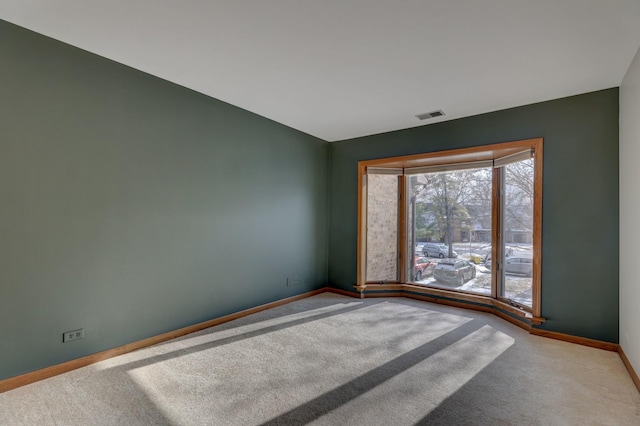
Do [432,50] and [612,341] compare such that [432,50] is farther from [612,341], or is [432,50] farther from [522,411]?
[612,341]

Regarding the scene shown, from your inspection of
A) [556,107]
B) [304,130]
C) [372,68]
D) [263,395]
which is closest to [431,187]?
[556,107]

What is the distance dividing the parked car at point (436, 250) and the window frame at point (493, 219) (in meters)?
0.28

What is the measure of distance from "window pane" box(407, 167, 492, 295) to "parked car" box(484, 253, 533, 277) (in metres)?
0.26

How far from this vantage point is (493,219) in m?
4.13

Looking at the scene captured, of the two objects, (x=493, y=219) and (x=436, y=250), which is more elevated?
(x=493, y=219)

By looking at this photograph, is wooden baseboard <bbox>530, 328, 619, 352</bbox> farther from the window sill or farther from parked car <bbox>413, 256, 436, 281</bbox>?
parked car <bbox>413, 256, 436, 281</bbox>

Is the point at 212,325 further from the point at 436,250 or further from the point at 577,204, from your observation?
the point at 577,204

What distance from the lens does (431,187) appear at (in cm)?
479

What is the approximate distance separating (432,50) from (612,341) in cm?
324

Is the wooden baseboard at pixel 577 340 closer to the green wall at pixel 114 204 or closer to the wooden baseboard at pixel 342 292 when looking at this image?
the wooden baseboard at pixel 342 292

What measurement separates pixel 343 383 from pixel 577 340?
2.57 meters

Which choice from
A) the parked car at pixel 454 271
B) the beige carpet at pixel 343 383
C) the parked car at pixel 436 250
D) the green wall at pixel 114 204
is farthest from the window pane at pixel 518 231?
the green wall at pixel 114 204

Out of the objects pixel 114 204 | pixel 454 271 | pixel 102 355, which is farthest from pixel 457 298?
pixel 114 204

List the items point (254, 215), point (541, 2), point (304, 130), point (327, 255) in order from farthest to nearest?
1. point (327, 255)
2. point (304, 130)
3. point (254, 215)
4. point (541, 2)
